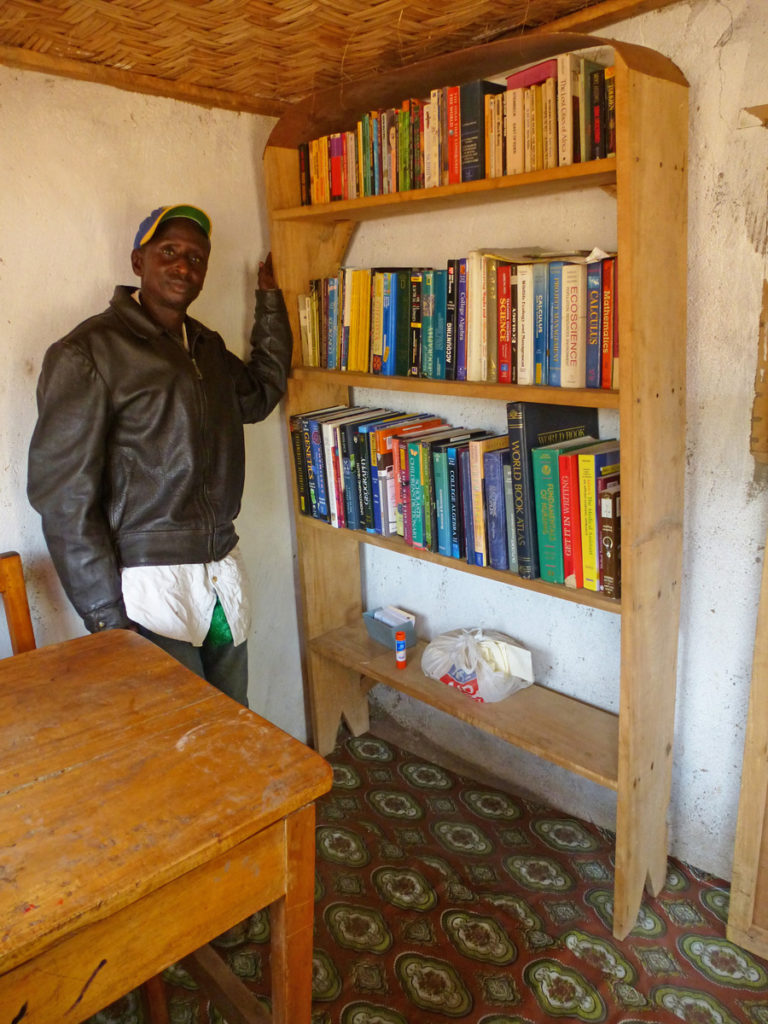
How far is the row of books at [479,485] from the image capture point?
1739 millimetres

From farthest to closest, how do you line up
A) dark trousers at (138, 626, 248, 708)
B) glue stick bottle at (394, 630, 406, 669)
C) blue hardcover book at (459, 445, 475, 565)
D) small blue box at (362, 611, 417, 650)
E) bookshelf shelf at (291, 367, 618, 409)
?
small blue box at (362, 611, 417, 650)
glue stick bottle at (394, 630, 406, 669)
dark trousers at (138, 626, 248, 708)
blue hardcover book at (459, 445, 475, 565)
bookshelf shelf at (291, 367, 618, 409)

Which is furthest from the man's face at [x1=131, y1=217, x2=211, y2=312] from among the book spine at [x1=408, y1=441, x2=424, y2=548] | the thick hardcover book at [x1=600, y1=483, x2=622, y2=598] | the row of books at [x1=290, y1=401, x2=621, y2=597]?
the thick hardcover book at [x1=600, y1=483, x2=622, y2=598]

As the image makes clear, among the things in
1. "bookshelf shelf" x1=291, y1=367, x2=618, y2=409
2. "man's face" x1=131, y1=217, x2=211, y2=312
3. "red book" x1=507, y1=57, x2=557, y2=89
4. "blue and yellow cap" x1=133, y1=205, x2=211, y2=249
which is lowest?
"bookshelf shelf" x1=291, y1=367, x2=618, y2=409

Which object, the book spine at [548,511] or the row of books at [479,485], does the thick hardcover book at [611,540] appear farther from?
the book spine at [548,511]

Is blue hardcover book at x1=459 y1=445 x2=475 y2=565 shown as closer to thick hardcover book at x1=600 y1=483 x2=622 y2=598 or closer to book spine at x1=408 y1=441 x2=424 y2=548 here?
book spine at x1=408 y1=441 x2=424 y2=548

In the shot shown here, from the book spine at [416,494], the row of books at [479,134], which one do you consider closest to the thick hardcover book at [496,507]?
the book spine at [416,494]

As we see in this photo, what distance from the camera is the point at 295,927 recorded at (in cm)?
117

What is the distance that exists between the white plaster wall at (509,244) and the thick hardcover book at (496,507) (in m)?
0.36

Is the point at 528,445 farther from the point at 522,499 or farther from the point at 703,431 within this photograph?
the point at 703,431

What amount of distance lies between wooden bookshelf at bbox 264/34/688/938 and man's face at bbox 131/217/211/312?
40 cm

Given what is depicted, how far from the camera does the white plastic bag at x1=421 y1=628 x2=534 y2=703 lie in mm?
2174

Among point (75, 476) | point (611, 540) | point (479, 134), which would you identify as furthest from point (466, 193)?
point (75, 476)

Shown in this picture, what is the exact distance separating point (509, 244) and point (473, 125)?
0.38 meters

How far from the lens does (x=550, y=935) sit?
1.86 m
